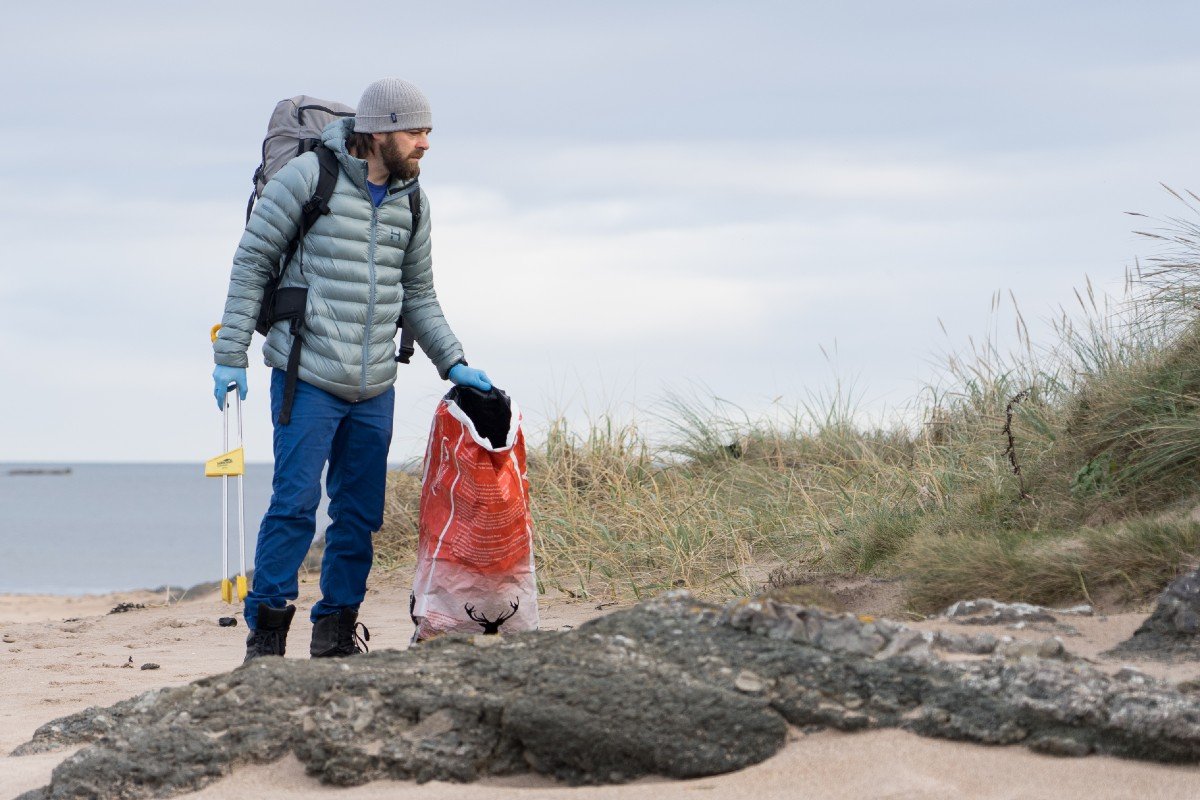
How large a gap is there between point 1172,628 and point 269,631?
123 inches

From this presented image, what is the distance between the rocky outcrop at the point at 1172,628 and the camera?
300 cm

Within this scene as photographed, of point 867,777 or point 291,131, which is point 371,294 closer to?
point 291,131

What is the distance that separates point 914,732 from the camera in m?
2.63

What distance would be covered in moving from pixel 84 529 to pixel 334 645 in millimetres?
42291

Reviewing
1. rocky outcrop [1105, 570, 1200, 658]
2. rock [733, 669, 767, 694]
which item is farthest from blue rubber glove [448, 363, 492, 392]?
rocky outcrop [1105, 570, 1200, 658]

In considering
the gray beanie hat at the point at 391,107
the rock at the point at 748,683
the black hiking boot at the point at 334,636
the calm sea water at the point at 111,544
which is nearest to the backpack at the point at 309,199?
the gray beanie hat at the point at 391,107

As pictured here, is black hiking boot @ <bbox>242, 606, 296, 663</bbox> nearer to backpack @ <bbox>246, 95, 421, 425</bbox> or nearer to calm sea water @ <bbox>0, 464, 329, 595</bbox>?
backpack @ <bbox>246, 95, 421, 425</bbox>

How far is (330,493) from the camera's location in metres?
4.95

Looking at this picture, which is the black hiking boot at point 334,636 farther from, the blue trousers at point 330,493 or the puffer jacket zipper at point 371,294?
the puffer jacket zipper at point 371,294

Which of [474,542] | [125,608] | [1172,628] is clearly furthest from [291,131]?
[125,608]

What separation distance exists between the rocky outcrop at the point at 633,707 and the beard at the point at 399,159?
2.30 m

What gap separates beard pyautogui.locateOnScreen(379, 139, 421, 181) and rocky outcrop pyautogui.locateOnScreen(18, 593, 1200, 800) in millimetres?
2302

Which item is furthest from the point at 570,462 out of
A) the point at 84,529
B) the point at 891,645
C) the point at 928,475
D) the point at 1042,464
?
the point at 84,529

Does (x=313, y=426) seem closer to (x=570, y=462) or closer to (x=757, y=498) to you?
(x=757, y=498)
